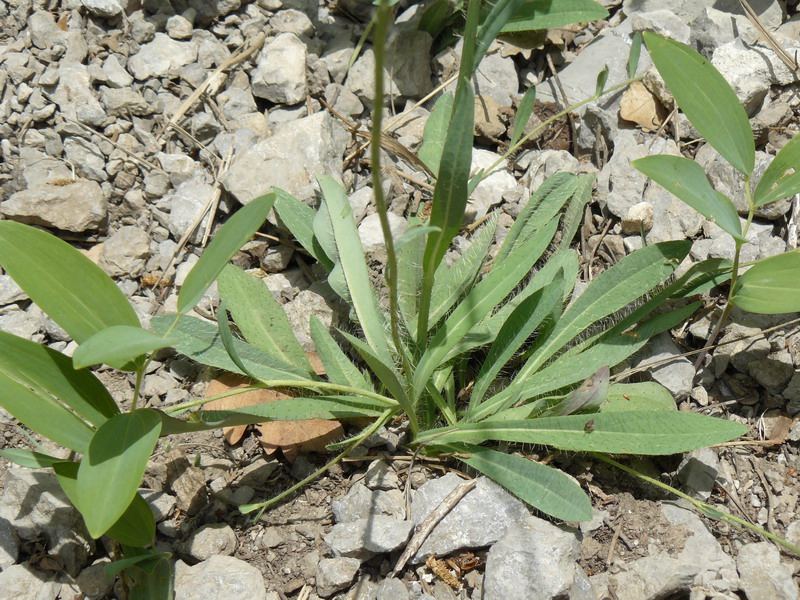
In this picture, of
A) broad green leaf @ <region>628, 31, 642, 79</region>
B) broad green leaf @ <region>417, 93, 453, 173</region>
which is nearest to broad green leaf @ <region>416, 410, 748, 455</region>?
broad green leaf @ <region>417, 93, 453, 173</region>

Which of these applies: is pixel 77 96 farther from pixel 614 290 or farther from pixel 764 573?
pixel 764 573

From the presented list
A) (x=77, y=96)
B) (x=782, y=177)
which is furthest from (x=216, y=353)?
(x=782, y=177)

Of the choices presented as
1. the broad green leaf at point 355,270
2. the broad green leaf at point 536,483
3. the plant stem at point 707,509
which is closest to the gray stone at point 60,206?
the broad green leaf at point 355,270

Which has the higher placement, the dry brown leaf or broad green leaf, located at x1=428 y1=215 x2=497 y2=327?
the dry brown leaf

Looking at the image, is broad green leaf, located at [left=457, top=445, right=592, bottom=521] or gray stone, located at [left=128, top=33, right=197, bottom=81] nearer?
broad green leaf, located at [left=457, top=445, right=592, bottom=521]

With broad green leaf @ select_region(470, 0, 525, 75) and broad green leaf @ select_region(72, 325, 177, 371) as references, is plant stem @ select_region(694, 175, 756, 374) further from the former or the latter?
broad green leaf @ select_region(72, 325, 177, 371)

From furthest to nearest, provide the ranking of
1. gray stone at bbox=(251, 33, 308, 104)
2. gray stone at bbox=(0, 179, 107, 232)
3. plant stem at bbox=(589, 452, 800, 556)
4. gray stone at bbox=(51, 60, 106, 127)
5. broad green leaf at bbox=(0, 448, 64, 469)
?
gray stone at bbox=(251, 33, 308, 104)
gray stone at bbox=(51, 60, 106, 127)
gray stone at bbox=(0, 179, 107, 232)
plant stem at bbox=(589, 452, 800, 556)
broad green leaf at bbox=(0, 448, 64, 469)

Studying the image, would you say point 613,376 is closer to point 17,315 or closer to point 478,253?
point 478,253
